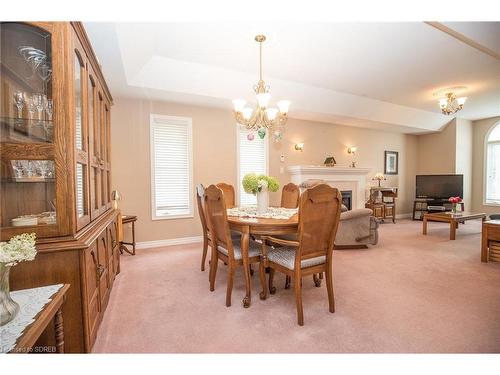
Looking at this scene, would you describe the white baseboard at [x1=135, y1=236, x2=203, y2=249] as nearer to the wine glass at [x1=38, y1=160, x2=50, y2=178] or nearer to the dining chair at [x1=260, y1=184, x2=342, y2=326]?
the dining chair at [x1=260, y1=184, x2=342, y2=326]

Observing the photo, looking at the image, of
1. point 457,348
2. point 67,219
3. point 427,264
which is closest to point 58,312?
point 67,219

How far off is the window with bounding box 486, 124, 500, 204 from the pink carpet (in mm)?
4891

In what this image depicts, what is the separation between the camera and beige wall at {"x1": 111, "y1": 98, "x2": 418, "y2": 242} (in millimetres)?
4070

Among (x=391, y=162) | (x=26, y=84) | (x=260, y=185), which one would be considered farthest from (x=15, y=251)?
(x=391, y=162)

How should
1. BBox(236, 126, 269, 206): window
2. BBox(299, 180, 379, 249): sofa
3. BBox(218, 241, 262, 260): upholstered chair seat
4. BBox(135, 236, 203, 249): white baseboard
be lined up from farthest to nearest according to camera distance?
BBox(236, 126, 269, 206): window
BBox(135, 236, 203, 249): white baseboard
BBox(299, 180, 379, 249): sofa
BBox(218, 241, 262, 260): upholstered chair seat

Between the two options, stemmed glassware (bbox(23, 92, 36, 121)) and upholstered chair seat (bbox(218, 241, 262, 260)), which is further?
upholstered chair seat (bbox(218, 241, 262, 260))

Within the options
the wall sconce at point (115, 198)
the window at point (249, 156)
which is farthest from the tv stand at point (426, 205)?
the wall sconce at point (115, 198)

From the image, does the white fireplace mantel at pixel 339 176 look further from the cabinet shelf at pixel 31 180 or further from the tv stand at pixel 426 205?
the cabinet shelf at pixel 31 180

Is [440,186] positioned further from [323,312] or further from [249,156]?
[323,312]

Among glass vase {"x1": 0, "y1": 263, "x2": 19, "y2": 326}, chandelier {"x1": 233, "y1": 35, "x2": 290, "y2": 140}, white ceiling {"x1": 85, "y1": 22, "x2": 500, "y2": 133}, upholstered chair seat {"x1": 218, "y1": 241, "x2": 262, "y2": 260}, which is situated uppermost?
white ceiling {"x1": 85, "y1": 22, "x2": 500, "y2": 133}

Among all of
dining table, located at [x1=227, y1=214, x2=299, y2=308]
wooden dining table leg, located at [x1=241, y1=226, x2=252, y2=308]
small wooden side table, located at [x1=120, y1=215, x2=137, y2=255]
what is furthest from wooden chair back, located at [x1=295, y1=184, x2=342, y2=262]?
small wooden side table, located at [x1=120, y1=215, x2=137, y2=255]

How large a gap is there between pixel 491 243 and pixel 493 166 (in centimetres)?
490

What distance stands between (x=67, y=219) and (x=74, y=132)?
508 mm
